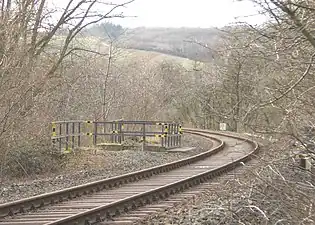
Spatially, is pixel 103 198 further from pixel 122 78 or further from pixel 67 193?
pixel 122 78

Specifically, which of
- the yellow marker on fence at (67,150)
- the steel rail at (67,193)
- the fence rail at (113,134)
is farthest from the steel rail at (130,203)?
the fence rail at (113,134)

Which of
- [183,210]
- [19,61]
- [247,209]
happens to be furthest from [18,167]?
[247,209]

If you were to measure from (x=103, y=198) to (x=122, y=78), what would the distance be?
34.8m

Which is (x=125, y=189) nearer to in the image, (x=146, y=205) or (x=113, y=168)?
(x=146, y=205)

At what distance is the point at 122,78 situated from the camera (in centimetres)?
4797

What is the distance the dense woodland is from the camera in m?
8.40

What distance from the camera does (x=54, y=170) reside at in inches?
814

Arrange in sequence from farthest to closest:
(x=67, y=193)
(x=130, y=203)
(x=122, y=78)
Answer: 1. (x=122, y=78)
2. (x=67, y=193)
3. (x=130, y=203)

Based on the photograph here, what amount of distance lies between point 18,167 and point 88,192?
21.2ft

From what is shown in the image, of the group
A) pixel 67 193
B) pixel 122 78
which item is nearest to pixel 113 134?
pixel 67 193

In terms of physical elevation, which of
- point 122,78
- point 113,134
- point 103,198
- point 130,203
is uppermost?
point 122,78

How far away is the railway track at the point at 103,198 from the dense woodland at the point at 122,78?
2.67 metres

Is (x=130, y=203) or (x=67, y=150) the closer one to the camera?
(x=130, y=203)

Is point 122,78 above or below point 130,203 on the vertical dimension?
above
